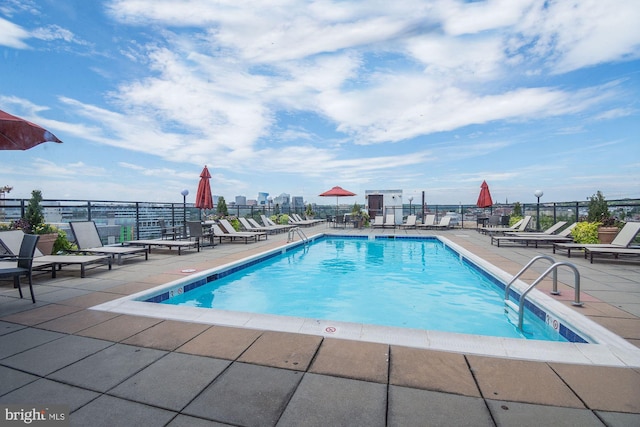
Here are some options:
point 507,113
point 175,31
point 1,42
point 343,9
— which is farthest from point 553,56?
point 1,42

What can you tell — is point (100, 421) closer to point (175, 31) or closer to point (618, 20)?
point (175, 31)

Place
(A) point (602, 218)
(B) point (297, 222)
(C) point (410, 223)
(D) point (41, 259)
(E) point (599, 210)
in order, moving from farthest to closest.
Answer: (B) point (297, 222) → (C) point (410, 223) → (E) point (599, 210) → (A) point (602, 218) → (D) point (41, 259)

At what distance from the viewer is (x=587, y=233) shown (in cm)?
730

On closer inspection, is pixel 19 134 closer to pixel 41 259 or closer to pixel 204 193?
pixel 41 259

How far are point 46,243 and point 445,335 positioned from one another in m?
6.87

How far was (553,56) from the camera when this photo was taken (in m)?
8.33

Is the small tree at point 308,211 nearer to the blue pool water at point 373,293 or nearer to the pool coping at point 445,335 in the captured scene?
the blue pool water at point 373,293

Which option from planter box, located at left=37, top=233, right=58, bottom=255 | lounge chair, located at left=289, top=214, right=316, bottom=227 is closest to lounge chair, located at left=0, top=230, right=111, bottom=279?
planter box, located at left=37, top=233, right=58, bottom=255

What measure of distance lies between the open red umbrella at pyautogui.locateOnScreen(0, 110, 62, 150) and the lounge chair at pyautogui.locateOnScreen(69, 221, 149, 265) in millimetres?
2693

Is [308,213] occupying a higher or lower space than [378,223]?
higher

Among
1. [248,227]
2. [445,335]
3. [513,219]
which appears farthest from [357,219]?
[445,335]

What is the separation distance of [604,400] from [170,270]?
5807 mm

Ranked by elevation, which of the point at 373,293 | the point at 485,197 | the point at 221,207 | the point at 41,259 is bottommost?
the point at 373,293

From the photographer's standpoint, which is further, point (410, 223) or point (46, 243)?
point (410, 223)
